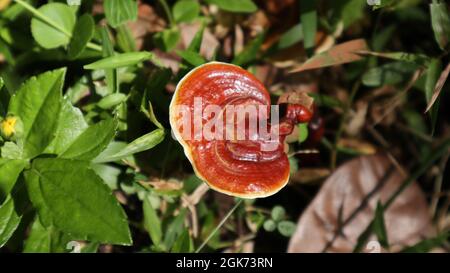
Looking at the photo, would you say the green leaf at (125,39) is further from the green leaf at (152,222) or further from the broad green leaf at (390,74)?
the broad green leaf at (390,74)

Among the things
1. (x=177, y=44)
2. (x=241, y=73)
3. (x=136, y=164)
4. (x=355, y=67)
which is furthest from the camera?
(x=355, y=67)

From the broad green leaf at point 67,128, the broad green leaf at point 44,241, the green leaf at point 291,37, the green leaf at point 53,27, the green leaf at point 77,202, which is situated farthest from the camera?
the green leaf at point 291,37

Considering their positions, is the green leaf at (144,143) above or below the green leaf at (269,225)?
above

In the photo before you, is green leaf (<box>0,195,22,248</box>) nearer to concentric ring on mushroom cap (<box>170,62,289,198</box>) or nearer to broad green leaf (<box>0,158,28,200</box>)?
broad green leaf (<box>0,158,28,200</box>)

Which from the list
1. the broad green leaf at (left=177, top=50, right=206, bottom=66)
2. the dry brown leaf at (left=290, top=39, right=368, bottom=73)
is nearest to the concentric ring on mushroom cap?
the broad green leaf at (left=177, top=50, right=206, bottom=66)

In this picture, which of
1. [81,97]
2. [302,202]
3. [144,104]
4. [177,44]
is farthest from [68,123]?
[302,202]

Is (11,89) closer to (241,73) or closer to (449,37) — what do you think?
(241,73)

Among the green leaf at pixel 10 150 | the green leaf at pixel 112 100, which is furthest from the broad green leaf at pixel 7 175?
the green leaf at pixel 112 100
